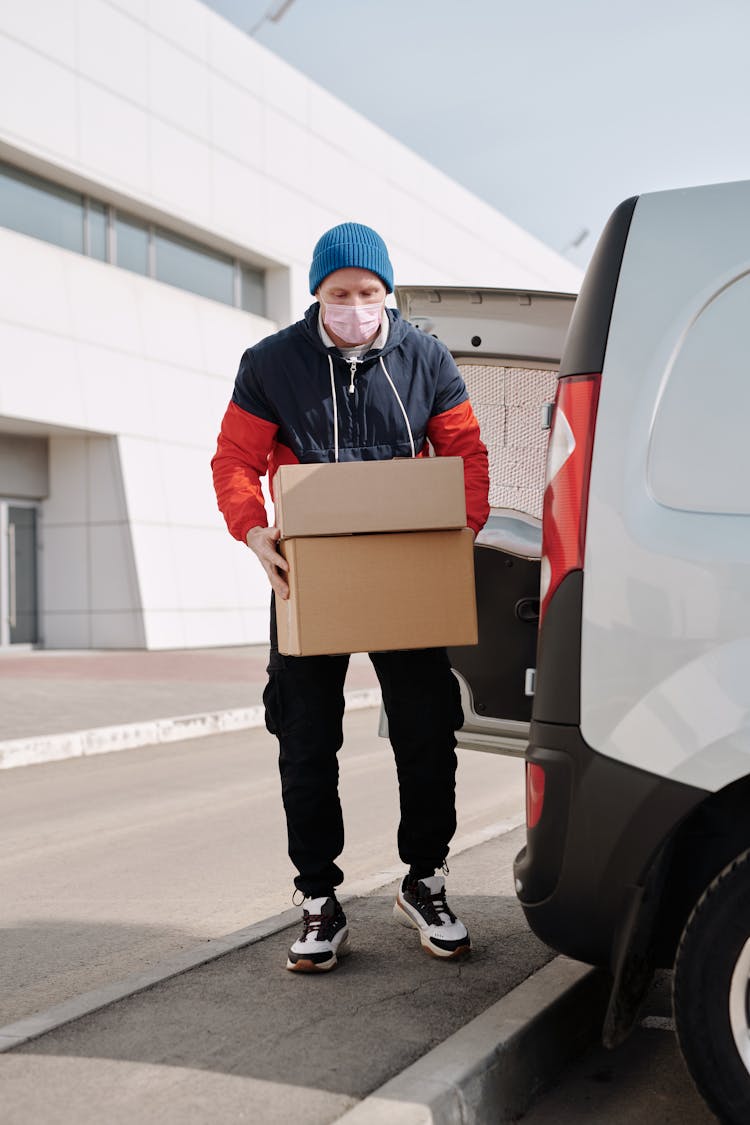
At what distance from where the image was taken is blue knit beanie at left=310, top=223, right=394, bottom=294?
10.9 feet

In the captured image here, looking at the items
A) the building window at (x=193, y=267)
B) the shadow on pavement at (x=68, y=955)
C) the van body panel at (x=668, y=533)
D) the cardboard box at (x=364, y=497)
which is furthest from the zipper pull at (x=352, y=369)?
the building window at (x=193, y=267)

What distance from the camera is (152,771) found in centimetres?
864

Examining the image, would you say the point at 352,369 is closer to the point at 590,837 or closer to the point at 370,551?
the point at 370,551

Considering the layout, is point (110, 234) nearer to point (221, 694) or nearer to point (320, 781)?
point (221, 694)

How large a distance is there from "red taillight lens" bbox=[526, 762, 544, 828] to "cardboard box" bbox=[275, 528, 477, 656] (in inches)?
23.0

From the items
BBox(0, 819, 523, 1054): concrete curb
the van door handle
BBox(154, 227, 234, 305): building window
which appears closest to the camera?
BBox(0, 819, 523, 1054): concrete curb

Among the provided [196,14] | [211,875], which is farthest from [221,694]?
[196,14]

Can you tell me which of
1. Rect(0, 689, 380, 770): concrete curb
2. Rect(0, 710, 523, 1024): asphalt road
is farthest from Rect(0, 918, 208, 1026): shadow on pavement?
Rect(0, 689, 380, 770): concrete curb

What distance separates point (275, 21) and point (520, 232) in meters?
12.4

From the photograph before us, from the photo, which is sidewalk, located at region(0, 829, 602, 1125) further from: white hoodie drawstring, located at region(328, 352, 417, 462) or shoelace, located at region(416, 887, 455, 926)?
white hoodie drawstring, located at region(328, 352, 417, 462)

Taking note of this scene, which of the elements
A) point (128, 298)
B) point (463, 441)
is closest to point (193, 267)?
point (128, 298)

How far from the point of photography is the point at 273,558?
314 centimetres

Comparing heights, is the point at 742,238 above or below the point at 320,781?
above

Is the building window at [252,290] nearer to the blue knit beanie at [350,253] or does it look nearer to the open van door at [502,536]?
the open van door at [502,536]
